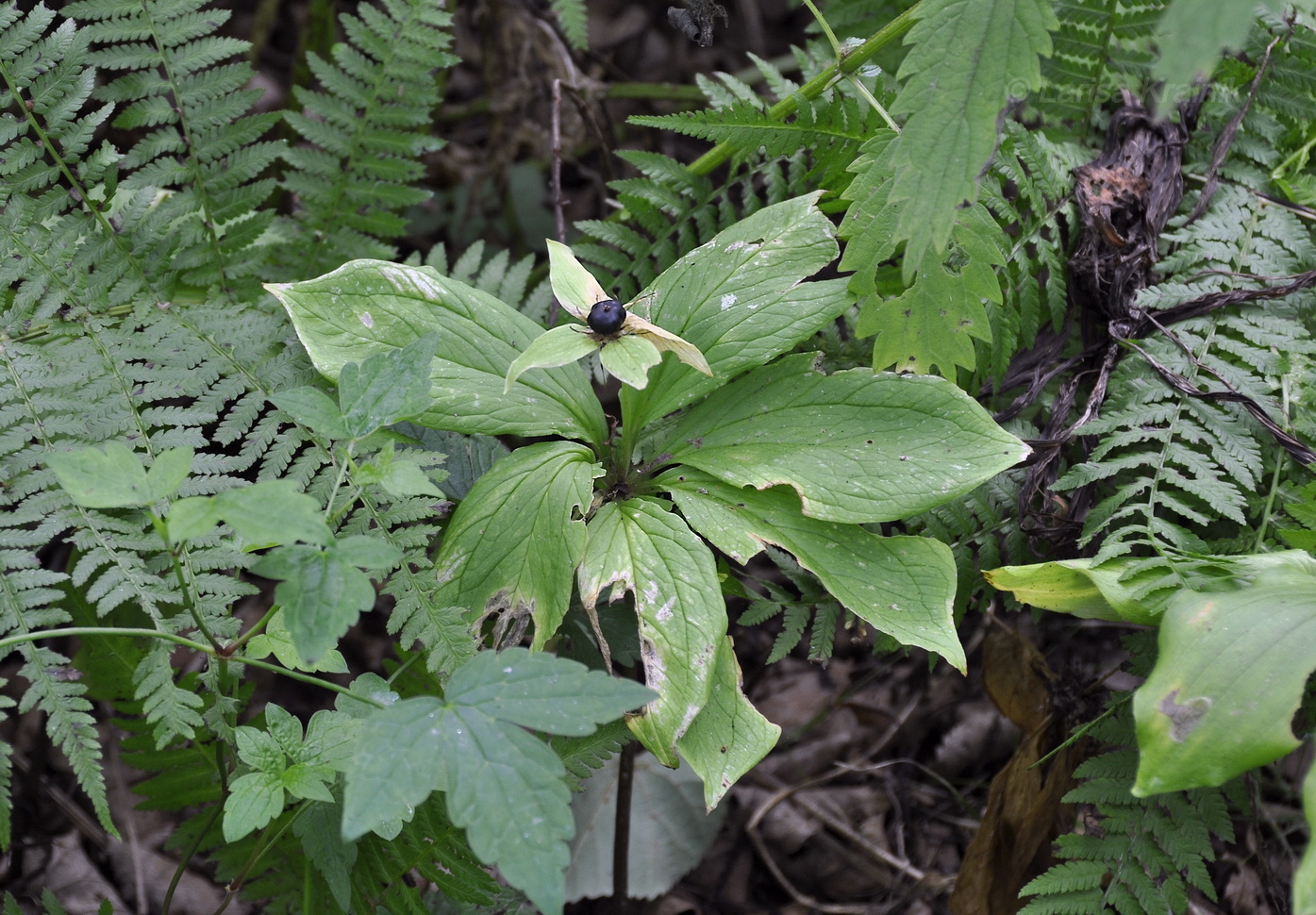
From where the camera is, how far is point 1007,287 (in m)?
1.85

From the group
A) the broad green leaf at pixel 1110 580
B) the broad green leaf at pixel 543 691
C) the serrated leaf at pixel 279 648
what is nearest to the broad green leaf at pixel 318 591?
the broad green leaf at pixel 543 691

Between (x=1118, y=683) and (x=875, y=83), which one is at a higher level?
(x=875, y=83)

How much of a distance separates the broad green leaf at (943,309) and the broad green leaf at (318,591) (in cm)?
94

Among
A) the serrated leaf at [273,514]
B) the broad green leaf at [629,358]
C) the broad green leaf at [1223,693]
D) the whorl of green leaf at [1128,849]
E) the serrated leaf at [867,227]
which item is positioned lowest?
the whorl of green leaf at [1128,849]

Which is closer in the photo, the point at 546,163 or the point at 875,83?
the point at 875,83

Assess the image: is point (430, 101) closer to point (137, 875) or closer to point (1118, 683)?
point (137, 875)

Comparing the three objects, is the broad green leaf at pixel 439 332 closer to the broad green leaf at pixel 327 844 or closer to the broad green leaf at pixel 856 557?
the broad green leaf at pixel 856 557

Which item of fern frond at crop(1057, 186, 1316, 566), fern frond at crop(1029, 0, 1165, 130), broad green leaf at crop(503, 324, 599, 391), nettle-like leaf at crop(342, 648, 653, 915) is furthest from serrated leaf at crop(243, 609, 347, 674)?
fern frond at crop(1029, 0, 1165, 130)

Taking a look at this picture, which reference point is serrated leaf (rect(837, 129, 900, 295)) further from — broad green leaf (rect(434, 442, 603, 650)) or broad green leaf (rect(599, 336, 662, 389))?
broad green leaf (rect(434, 442, 603, 650))

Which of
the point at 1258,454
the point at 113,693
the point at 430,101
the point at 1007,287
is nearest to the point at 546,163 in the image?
the point at 430,101

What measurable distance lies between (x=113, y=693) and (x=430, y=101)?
149 cm

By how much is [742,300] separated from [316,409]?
77 centimetres

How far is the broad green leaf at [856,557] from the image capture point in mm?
1435

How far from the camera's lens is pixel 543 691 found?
1.12 m
